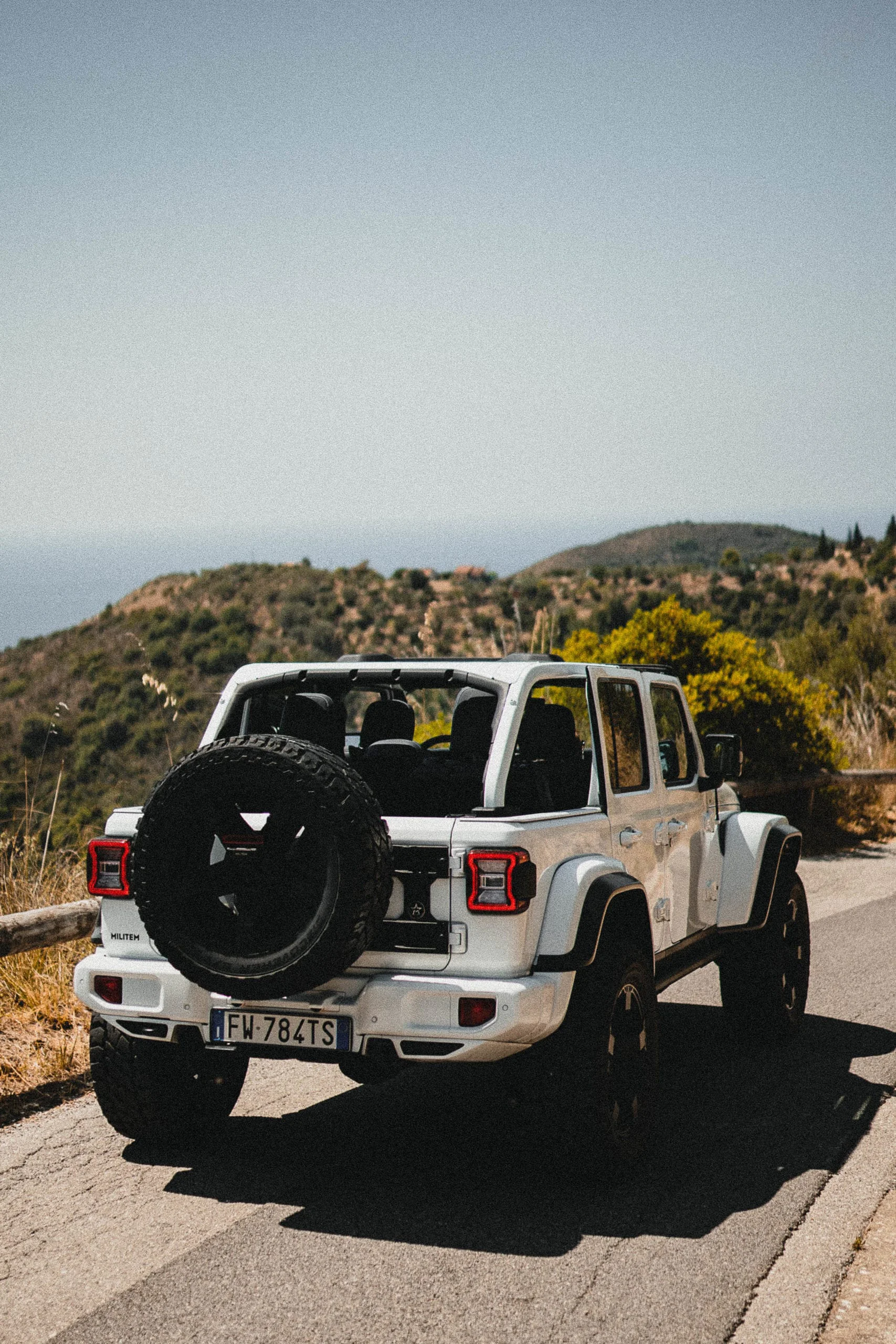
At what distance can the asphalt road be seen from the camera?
384 cm

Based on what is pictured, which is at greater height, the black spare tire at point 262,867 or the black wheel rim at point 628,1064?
the black spare tire at point 262,867

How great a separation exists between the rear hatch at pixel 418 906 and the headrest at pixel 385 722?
1.44 metres

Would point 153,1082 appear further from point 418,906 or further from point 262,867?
point 418,906

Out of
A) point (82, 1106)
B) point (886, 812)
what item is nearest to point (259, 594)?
point (886, 812)

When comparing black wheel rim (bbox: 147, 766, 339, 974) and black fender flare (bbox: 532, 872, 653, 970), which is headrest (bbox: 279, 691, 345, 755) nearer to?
black wheel rim (bbox: 147, 766, 339, 974)

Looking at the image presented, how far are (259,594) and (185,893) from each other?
6500 cm

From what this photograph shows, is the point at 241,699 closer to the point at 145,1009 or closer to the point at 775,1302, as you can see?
the point at 145,1009

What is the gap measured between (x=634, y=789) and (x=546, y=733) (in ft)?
1.69

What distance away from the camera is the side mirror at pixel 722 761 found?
6625 mm

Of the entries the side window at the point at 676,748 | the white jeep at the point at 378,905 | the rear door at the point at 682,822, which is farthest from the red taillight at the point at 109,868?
the side window at the point at 676,748

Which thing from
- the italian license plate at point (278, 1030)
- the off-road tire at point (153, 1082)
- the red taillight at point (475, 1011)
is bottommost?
the off-road tire at point (153, 1082)

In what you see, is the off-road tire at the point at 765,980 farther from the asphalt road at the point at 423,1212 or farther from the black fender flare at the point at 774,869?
the asphalt road at the point at 423,1212

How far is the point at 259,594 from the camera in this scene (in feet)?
226

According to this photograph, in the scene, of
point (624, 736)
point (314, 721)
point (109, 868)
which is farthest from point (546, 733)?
point (109, 868)
